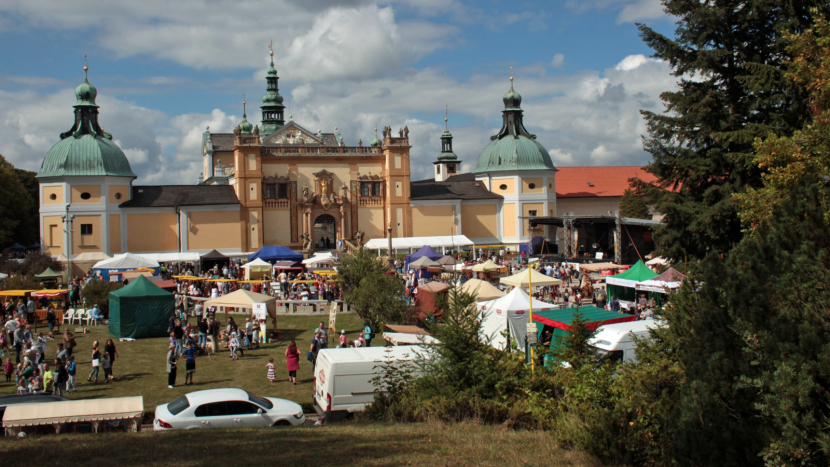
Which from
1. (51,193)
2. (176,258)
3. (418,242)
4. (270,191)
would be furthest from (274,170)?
(51,193)

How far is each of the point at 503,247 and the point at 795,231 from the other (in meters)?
45.5

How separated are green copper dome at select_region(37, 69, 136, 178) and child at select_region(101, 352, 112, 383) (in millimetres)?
32251

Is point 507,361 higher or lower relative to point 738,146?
lower

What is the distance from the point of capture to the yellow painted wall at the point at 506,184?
54125mm

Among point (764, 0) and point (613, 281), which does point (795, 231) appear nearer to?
point (764, 0)

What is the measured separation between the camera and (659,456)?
24.7 feet

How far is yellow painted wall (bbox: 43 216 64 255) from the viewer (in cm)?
4381

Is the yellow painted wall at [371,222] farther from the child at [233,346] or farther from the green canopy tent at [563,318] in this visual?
the green canopy tent at [563,318]

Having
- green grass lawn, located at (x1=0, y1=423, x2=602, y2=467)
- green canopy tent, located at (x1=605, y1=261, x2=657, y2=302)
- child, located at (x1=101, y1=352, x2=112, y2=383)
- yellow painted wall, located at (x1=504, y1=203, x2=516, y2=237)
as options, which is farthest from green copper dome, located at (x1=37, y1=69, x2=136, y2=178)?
green grass lawn, located at (x1=0, y1=423, x2=602, y2=467)

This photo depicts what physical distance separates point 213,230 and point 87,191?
8.38 m

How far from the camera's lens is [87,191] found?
147ft

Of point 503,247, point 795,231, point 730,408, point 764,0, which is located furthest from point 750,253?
point 503,247

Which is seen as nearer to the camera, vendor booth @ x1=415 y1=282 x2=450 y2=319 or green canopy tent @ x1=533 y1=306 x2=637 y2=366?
green canopy tent @ x1=533 y1=306 x2=637 y2=366

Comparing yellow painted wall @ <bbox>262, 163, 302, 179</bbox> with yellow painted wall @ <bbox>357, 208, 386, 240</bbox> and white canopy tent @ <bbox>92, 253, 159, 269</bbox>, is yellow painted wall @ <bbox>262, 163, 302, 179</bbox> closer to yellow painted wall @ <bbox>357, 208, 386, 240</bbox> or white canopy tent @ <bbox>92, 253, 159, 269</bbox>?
yellow painted wall @ <bbox>357, 208, 386, 240</bbox>
